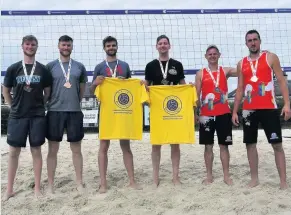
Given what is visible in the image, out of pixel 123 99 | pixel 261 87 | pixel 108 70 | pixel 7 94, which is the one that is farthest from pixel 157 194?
pixel 7 94

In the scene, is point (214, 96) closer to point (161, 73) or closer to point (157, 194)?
point (161, 73)

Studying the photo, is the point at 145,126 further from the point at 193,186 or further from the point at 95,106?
the point at 193,186

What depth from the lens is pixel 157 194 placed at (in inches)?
165

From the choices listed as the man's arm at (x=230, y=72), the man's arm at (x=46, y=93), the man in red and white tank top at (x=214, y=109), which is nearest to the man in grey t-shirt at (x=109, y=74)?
the man's arm at (x=46, y=93)

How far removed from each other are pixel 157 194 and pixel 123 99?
Result: 46.2 inches

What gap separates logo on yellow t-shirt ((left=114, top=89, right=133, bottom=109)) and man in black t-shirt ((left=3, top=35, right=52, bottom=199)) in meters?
0.81

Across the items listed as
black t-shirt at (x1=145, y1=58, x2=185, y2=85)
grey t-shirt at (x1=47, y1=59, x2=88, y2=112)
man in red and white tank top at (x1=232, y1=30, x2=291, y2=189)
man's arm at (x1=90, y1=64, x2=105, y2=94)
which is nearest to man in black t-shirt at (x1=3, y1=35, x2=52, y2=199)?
grey t-shirt at (x1=47, y1=59, x2=88, y2=112)

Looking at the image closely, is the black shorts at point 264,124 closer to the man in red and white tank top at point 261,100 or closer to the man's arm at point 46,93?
the man in red and white tank top at point 261,100

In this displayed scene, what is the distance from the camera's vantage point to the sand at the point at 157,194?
148 inches

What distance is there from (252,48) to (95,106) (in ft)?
22.9

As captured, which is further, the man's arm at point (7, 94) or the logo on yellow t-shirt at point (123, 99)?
the logo on yellow t-shirt at point (123, 99)

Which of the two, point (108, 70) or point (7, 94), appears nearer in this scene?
point (7, 94)

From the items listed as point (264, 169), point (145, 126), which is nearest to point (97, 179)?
point (264, 169)

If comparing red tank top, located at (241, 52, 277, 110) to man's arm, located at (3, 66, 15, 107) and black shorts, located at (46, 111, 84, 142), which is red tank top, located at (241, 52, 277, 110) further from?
man's arm, located at (3, 66, 15, 107)
